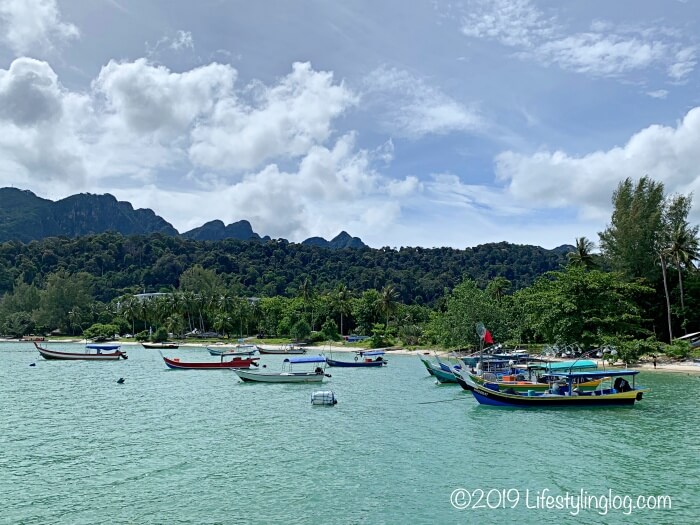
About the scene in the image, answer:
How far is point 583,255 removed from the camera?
283 ft

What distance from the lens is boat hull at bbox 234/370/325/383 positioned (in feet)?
170

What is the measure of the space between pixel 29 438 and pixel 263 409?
13.9 m

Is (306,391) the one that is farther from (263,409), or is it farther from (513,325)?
(513,325)

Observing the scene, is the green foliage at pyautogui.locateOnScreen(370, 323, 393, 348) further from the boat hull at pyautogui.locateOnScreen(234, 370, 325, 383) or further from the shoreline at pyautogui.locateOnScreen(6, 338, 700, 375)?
the boat hull at pyautogui.locateOnScreen(234, 370, 325, 383)

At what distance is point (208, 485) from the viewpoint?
68.5 feet

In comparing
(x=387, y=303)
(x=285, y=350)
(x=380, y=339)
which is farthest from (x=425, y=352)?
(x=387, y=303)

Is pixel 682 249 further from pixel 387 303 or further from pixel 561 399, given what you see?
pixel 387 303

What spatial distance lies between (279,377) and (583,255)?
5610 cm

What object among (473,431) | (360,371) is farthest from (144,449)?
(360,371)

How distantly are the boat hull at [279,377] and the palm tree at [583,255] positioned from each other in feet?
168

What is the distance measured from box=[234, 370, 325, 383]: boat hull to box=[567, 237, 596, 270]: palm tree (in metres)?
51.3

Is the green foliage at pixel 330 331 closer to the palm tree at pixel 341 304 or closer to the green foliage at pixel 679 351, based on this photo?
the palm tree at pixel 341 304

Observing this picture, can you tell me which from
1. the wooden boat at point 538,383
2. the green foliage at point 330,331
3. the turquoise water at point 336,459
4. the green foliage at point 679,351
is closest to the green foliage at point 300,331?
the green foliage at point 330,331

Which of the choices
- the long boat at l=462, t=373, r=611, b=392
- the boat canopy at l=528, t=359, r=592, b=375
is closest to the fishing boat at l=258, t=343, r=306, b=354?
the boat canopy at l=528, t=359, r=592, b=375
